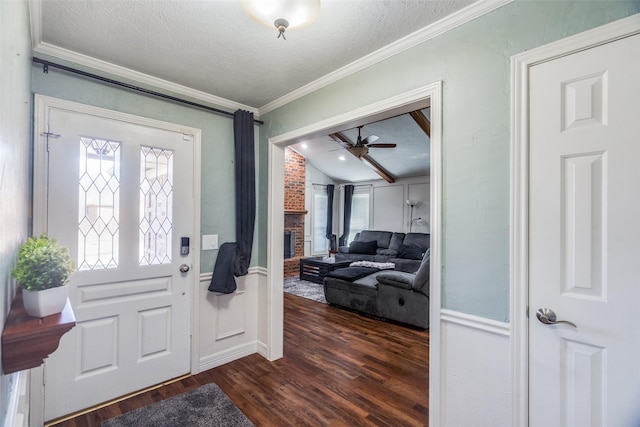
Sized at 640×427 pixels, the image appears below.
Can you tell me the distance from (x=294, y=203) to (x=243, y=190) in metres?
4.67

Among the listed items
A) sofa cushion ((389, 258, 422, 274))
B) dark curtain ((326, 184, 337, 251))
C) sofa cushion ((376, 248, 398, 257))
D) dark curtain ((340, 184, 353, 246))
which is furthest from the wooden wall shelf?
dark curtain ((340, 184, 353, 246))

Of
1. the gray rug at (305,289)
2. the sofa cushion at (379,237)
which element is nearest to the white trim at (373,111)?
the gray rug at (305,289)

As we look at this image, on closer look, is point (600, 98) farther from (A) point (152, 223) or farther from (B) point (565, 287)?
(A) point (152, 223)

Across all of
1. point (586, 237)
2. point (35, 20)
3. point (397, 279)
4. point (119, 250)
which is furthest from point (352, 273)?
point (35, 20)

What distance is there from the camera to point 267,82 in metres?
2.51

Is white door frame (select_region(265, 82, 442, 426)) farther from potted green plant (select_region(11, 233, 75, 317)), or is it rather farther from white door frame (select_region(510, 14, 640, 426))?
potted green plant (select_region(11, 233, 75, 317))

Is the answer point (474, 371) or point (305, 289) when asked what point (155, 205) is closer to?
point (474, 371)

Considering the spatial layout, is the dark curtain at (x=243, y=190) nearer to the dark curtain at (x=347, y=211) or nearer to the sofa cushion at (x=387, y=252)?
the sofa cushion at (x=387, y=252)

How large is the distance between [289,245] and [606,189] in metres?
6.55

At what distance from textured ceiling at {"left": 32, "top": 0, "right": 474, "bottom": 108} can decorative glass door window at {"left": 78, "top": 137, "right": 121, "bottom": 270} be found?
0.67m

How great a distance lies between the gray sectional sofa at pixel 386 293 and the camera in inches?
145

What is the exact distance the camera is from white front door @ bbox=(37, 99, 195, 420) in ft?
6.74

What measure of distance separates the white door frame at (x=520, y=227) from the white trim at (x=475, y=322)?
0.15 feet

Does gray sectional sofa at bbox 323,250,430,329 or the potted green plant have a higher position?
the potted green plant
